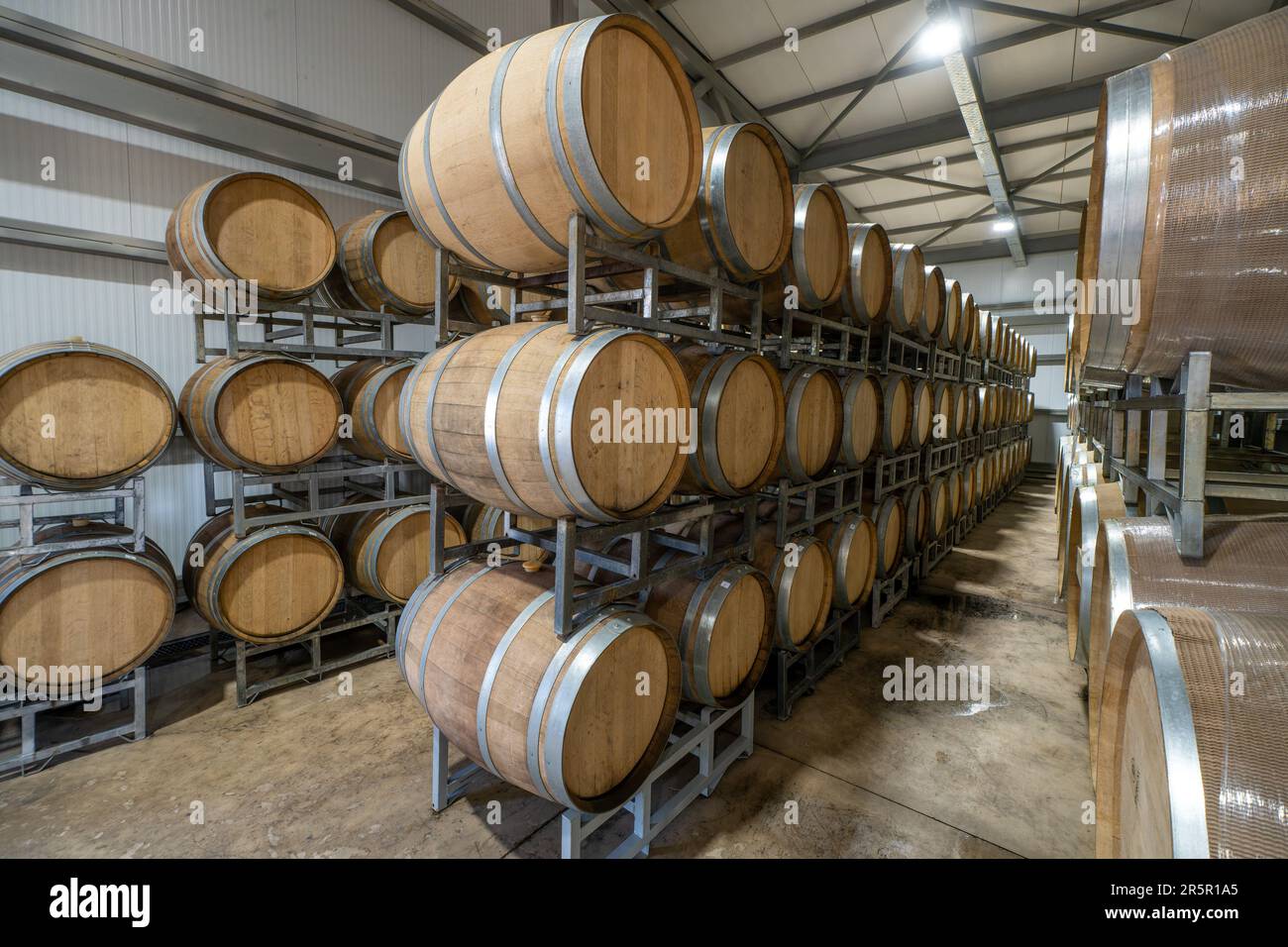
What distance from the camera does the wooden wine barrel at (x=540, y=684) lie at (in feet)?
6.51

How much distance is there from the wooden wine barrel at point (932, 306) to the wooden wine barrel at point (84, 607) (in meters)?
6.43

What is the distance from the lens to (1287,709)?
1027mm

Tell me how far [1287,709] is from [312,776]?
12.3ft

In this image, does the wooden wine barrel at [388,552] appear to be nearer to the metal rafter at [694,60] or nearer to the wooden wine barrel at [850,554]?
the wooden wine barrel at [850,554]

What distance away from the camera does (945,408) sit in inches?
254

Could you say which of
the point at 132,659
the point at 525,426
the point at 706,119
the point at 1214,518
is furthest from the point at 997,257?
the point at 132,659

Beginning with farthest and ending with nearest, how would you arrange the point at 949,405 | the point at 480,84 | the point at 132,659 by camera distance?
the point at 949,405 < the point at 132,659 < the point at 480,84

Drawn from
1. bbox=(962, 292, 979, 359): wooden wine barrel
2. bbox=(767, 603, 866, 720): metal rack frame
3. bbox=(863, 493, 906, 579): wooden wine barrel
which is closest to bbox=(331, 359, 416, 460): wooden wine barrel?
bbox=(767, 603, 866, 720): metal rack frame

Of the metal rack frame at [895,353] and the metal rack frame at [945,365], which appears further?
the metal rack frame at [945,365]

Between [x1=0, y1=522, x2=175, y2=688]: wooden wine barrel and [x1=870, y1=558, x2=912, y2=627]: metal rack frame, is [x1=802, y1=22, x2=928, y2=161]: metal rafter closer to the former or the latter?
[x1=870, y1=558, x2=912, y2=627]: metal rack frame

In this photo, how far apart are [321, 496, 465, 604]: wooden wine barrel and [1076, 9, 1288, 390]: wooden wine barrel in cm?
455

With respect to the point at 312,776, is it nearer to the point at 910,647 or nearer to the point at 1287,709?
the point at 1287,709

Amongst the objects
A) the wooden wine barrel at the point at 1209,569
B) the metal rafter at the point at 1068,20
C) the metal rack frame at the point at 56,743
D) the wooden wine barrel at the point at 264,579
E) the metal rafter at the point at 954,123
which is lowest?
the metal rack frame at the point at 56,743

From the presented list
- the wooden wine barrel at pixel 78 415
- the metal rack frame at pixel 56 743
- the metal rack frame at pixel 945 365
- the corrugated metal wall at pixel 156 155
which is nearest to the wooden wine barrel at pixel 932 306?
the metal rack frame at pixel 945 365
